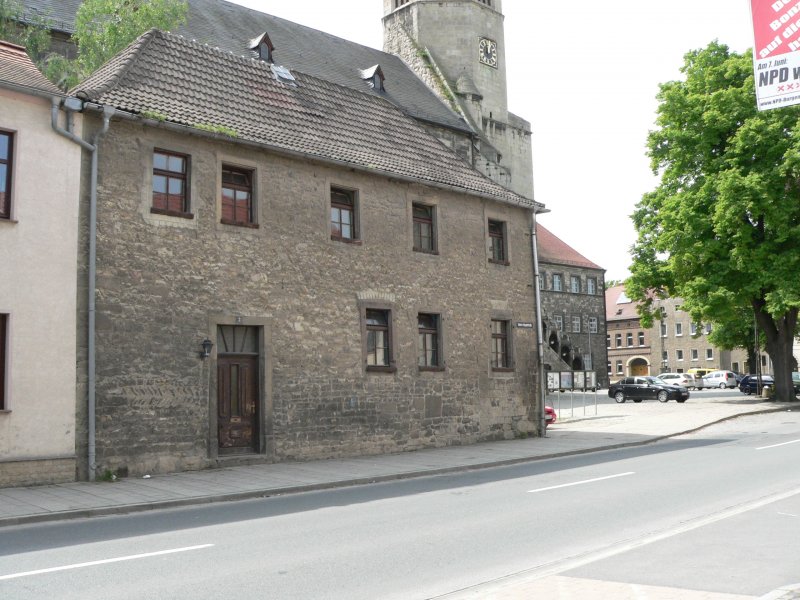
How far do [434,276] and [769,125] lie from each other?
20100 mm

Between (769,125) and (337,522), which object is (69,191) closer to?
(337,522)

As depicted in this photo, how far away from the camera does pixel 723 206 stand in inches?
1351

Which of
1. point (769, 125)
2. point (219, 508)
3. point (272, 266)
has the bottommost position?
point (219, 508)

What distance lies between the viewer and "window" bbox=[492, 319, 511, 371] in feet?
74.8

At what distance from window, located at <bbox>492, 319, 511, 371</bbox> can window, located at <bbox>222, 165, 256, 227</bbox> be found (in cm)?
815

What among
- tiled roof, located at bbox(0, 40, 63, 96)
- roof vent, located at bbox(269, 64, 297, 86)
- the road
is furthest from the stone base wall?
roof vent, located at bbox(269, 64, 297, 86)

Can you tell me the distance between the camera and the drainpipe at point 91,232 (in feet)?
47.0

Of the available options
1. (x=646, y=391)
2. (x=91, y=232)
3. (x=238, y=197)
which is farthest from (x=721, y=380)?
(x=91, y=232)

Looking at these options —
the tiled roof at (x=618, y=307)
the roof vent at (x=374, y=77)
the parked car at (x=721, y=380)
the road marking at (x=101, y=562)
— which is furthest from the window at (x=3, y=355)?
the tiled roof at (x=618, y=307)

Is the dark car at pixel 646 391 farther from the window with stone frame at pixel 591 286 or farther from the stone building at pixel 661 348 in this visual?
the stone building at pixel 661 348

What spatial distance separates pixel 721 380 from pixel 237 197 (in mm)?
58749

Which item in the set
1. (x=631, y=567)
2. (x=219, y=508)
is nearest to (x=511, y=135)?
(x=219, y=508)

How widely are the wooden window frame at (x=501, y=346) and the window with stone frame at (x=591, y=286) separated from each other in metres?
48.6

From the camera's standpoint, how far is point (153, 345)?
50.6 feet
